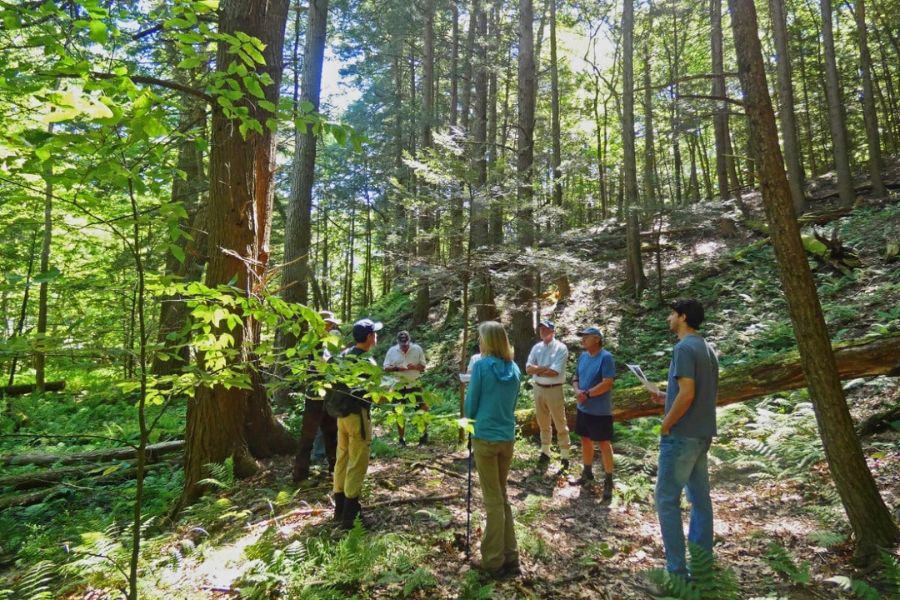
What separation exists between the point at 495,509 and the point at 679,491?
143 cm

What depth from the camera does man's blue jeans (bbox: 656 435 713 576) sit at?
12.2ft

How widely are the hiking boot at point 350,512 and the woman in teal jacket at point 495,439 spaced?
4.04 ft

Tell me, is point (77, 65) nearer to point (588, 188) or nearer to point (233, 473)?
point (233, 473)

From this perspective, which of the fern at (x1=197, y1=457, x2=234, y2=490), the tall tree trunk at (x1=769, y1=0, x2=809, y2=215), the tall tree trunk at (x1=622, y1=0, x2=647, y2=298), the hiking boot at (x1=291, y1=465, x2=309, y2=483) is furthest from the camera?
the tall tree trunk at (x1=769, y1=0, x2=809, y2=215)

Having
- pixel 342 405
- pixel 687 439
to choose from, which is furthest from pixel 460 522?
pixel 687 439

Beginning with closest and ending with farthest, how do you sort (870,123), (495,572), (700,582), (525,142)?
(700,582) → (495,572) → (525,142) → (870,123)

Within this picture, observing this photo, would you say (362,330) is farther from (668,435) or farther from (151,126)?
(151,126)

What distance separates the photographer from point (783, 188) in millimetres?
4090

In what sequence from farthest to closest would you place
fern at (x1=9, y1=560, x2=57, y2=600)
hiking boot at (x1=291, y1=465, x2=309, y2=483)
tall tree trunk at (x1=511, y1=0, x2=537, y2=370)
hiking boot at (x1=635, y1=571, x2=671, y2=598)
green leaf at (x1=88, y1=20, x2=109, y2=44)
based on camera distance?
tall tree trunk at (x1=511, y1=0, x2=537, y2=370) → hiking boot at (x1=291, y1=465, x2=309, y2=483) → hiking boot at (x1=635, y1=571, x2=671, y2=598) → fern at (x1=9, y1=560, x2=57, y2=600) → green leaf at (x1=88, y1=20, x2=109, y2=44)

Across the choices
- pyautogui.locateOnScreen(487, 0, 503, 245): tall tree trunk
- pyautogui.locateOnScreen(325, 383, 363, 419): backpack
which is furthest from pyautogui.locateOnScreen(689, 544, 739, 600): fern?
pyautogui.locateOnScreen(487, 0, 503, 245): tall tree trunk

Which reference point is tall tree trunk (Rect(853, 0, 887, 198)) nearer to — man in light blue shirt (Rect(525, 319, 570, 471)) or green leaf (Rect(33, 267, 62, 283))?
man in light blue shirt (Rect(525, 319, 570, 471))

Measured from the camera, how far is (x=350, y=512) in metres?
4.39

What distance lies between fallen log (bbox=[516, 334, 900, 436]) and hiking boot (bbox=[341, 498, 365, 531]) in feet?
14.1

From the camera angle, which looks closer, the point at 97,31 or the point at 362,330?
the point at 97,31
